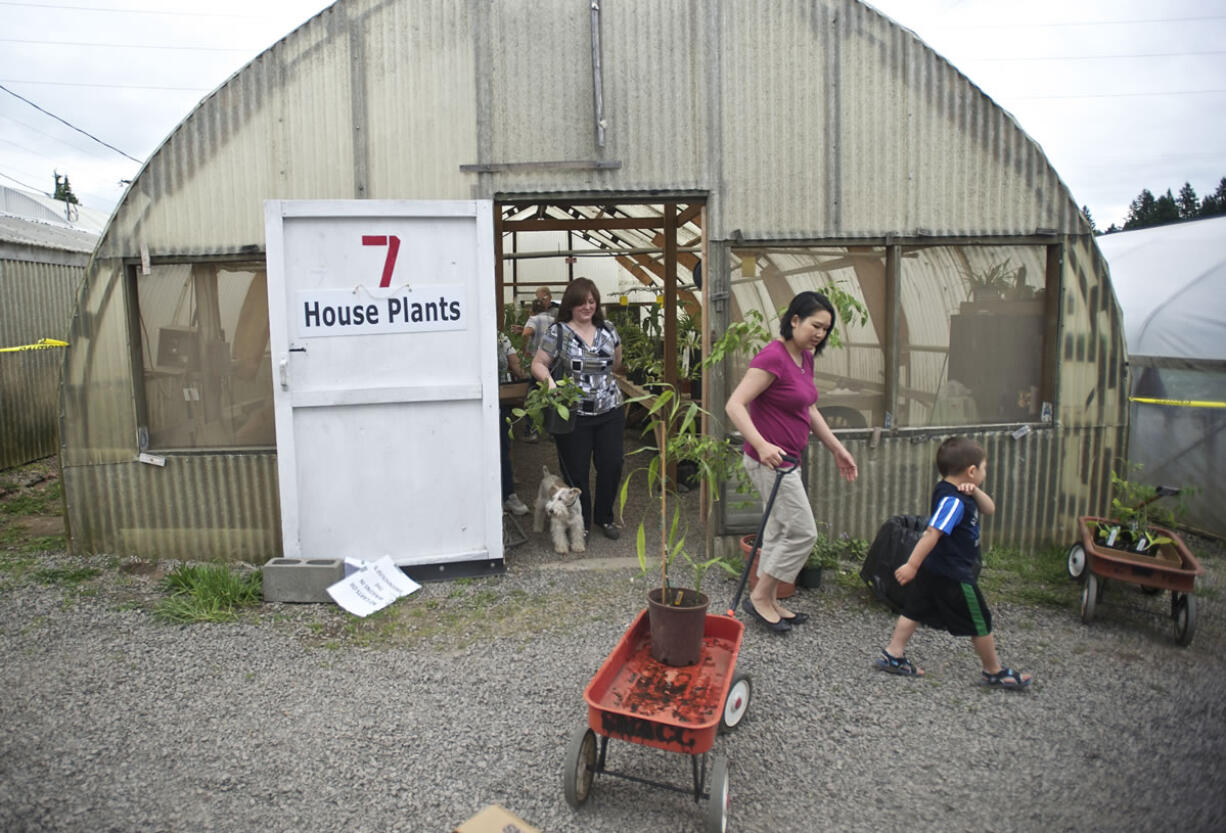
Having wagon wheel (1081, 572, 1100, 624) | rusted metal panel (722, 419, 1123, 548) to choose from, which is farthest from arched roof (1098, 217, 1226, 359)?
wagon wheel (1081, 572, 1100, 624)

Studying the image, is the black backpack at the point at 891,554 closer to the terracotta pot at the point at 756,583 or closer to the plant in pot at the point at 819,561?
the plant in pot at the point at 819,561

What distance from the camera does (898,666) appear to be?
4.23 meters

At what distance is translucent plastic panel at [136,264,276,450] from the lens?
5773 millimetres

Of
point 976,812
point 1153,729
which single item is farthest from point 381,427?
point 1153,729

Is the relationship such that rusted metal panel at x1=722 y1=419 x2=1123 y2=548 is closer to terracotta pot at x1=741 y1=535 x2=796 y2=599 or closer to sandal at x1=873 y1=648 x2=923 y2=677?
terracotta pot at x1=741 y1=535 x2=796 y2=599

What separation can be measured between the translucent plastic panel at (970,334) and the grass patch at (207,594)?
4727mm

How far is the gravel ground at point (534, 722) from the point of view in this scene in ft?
10.3

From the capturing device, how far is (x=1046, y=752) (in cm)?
353

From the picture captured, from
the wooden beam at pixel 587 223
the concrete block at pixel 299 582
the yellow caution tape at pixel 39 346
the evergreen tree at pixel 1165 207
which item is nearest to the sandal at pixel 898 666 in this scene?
the concrete block at pixel 299 582

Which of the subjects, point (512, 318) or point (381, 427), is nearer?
point (381, 427)

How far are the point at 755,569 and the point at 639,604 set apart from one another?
0.83 metres

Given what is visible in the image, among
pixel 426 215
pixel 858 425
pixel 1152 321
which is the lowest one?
pixel 858 425

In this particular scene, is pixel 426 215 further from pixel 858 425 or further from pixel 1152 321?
pixel 1152 321

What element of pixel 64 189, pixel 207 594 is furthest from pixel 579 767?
pixel 64 189
